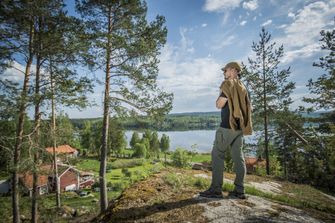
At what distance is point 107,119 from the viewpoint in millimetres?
11609

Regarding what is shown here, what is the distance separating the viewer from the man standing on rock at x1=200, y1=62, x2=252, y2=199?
441 centimetres

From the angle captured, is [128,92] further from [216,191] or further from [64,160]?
[216,191]

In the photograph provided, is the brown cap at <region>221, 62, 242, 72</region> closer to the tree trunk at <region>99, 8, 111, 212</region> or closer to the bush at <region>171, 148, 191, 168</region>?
the bush at <region>171, 148, 191, 168</region>

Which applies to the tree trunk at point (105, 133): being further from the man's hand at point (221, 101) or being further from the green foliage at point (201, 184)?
the man's hand at point (221, 101)

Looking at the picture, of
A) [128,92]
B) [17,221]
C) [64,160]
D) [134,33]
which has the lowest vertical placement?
[17,221]

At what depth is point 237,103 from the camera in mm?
4383

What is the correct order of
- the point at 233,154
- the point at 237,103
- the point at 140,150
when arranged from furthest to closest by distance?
the point at 140,150 < the point at 233,154 < the point at 237,103

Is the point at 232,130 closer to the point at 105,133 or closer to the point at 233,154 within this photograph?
the point at 233,154

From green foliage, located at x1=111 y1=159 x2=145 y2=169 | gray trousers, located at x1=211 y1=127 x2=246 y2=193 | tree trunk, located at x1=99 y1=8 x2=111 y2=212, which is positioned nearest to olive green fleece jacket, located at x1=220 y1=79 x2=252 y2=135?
gray trousers, located at x1=211 y1=127 x2=246 y2=193

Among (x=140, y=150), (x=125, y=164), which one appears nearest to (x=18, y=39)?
(x=125, y=164)

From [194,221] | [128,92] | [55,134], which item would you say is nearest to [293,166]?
[128,92]

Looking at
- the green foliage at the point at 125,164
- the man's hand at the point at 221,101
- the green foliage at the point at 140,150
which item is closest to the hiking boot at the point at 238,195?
the man's hand at the point at 221,101

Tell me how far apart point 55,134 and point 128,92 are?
12.4ft

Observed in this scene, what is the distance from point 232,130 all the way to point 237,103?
51 cm
